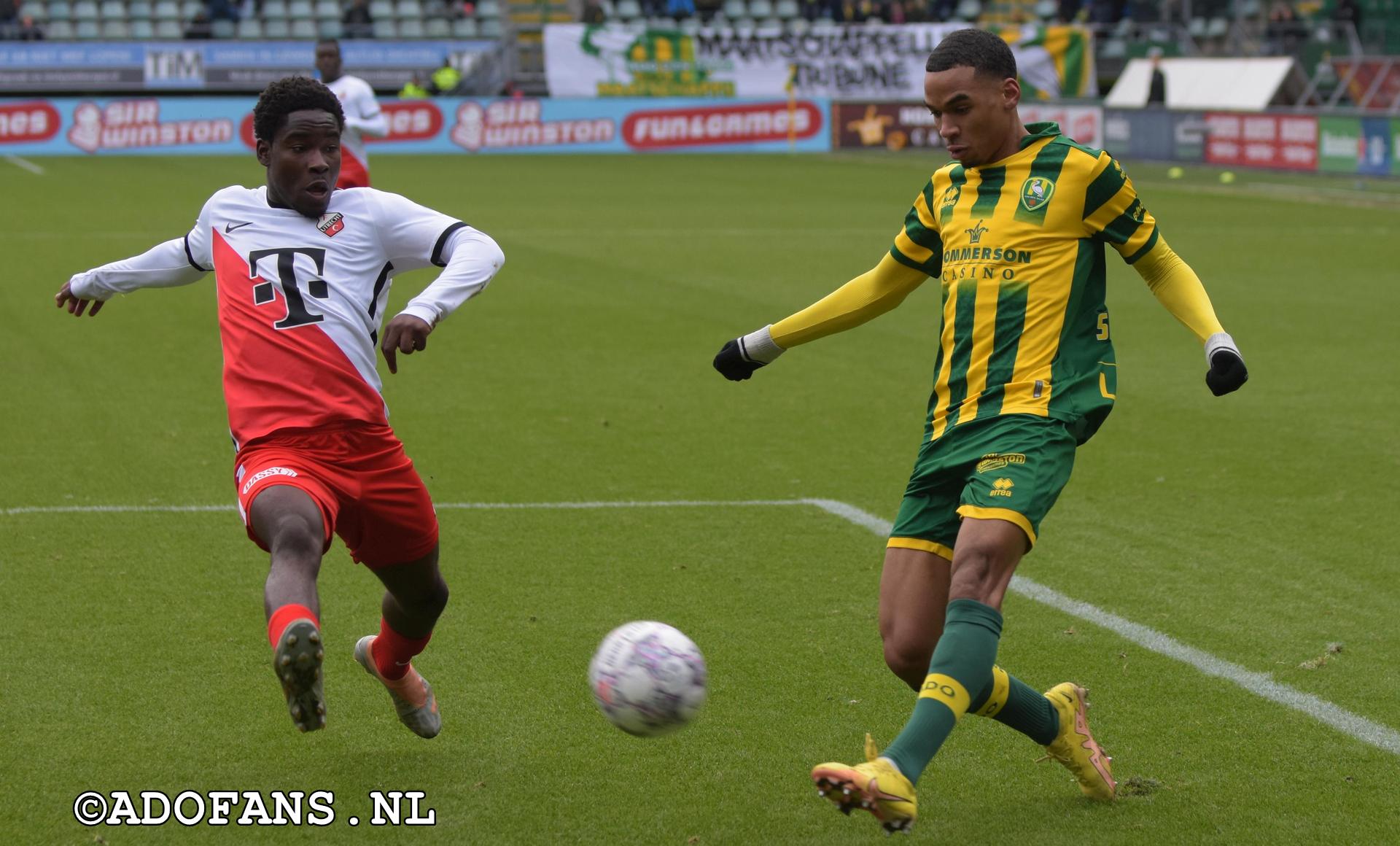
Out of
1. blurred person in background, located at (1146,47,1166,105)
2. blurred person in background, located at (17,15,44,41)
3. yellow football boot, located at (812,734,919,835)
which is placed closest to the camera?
yellow football boot, located at (812,734,919,835)

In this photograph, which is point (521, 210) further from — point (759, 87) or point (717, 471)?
point (759, 87)

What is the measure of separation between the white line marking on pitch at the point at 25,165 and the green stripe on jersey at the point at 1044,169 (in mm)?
27313

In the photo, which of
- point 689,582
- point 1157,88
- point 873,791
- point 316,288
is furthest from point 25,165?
point 873,791

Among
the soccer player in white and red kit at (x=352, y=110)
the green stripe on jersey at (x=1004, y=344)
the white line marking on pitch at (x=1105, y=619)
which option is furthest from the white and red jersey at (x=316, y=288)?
the soccer player in white and red kit at (x=352, y=110)

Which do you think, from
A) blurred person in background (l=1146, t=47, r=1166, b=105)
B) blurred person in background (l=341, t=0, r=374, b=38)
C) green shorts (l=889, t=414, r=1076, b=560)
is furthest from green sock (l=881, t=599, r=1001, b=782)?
blurred person in background (l=341, t=0, r=374, b=38)

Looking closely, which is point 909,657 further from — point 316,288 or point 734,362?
point 316,288

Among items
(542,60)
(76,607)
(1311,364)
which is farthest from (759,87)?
(76,607)

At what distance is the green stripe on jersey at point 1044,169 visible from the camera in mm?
4543

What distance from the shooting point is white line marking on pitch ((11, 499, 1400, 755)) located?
514cm

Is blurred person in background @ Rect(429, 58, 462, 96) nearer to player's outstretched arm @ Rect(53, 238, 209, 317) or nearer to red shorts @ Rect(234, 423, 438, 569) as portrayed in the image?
player's outstretched arm @ Rect(53, 238, 209, 317)

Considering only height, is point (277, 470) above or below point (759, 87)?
above

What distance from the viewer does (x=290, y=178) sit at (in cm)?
471

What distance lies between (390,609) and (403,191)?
2179 centimetres

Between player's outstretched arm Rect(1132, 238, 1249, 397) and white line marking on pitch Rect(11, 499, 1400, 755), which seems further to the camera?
white line marking on pitch Rect(11, 499, 1400, 755)
